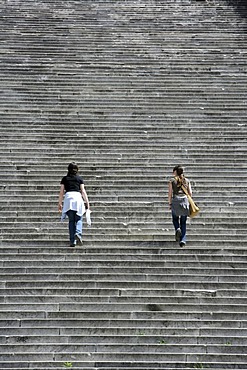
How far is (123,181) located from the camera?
10203 millimetres

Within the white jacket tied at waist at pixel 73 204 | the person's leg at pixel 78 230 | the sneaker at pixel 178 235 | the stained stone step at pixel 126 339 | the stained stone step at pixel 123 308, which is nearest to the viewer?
the stained stone step at pixel 126 339

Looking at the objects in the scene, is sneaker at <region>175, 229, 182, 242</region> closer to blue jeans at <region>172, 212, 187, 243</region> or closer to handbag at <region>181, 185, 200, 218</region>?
blue jeans at <region>172, 212, 187, 243</region>

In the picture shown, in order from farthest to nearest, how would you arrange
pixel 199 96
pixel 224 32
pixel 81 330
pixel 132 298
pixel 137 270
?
pixel 224 32, pixel 199 96, pixel 137 270, pixel 132 298, pixel 81 330

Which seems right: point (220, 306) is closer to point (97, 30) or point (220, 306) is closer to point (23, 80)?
point (23, 80)

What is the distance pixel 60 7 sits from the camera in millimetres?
18562

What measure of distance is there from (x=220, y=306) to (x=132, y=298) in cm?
108

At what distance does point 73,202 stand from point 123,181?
8.41ft

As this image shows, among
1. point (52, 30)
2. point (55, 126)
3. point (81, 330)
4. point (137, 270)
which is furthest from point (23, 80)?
point (81, 330)

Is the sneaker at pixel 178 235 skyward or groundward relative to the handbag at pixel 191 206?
groundward

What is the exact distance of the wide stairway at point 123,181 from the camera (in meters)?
6.69

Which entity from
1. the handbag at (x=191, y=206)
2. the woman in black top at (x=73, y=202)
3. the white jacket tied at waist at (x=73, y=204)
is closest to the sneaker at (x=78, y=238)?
the woman in black top at (x=73, y=202)

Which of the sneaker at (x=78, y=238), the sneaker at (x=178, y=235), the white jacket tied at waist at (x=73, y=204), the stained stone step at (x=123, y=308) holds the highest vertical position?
the white jacket tied at waist at (x=73, y=204)

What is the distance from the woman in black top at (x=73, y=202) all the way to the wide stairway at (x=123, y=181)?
0.29 metres

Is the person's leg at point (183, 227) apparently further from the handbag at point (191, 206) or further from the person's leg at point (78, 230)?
the person's leg at point (78, 230)
